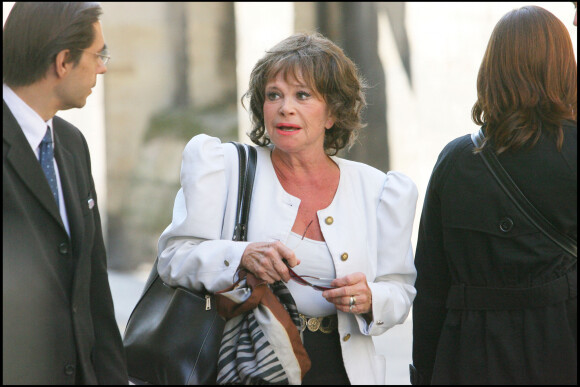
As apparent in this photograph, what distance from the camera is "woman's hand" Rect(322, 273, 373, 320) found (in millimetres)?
3258

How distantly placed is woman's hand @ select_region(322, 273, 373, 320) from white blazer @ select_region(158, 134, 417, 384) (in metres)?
0.05

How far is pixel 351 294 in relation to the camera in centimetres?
327

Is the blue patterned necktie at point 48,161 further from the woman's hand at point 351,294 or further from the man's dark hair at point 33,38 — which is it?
the woman's hand at point 351,294

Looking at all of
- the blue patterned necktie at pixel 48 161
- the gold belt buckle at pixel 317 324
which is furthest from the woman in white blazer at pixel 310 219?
the blue patterned necktie at pixel 48 161

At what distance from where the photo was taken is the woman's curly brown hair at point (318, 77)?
3.54 meters

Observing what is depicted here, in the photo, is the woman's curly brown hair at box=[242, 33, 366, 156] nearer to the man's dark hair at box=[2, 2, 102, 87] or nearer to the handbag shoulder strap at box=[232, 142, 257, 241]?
the handbag shoulder strap at box=[232, 142, 257, 241]

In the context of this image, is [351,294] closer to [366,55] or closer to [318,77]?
[318,77]

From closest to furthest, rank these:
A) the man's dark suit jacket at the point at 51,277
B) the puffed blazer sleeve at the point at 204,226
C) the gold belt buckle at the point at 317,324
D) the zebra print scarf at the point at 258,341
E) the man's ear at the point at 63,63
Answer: the man's dark suit jacket at the point at 51,277, the man's ear at the point at 63,63, the zebra print scarf at the point at 258,341, the puffed blazer sleeve at the point at 204,226, the gold belt buckle at the point at 317,324

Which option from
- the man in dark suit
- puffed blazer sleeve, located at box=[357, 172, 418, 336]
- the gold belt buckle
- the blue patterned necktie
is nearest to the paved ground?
puffed blazer sleeve, located at box=[357, 172, 418, 336]

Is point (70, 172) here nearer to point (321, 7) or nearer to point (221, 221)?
point (221, 221)

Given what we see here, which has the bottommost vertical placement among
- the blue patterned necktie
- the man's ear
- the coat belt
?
the coat belt

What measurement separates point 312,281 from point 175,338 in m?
0.55

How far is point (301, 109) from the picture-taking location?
3512 millimetres

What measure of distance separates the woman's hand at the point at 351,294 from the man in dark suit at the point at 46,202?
0.85 metres
